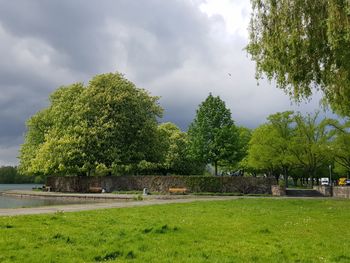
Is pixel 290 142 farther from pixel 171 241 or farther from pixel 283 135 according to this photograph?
pixel 171 241

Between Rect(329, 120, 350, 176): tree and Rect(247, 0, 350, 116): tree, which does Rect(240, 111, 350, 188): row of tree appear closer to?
Rect(329, 120, 350, 176): tree

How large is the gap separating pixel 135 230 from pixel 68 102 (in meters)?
47.1

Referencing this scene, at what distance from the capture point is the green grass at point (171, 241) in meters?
9.02

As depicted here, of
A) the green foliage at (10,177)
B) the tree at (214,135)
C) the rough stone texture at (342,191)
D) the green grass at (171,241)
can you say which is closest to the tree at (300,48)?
the green grass at (171,241)

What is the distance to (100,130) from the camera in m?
51.9

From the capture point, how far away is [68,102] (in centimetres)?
5712

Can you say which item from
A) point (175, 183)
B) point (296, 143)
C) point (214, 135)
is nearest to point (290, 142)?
point (296, 143)

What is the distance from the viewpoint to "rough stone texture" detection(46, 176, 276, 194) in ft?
146

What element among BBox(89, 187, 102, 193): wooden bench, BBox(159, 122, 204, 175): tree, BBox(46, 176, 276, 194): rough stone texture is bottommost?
BBox(89, 187, 102, 193): wooden bench

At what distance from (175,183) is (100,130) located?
12.3 meters

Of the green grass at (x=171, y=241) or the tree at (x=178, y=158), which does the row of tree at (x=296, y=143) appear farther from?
the green grass at (x=171, y=241)

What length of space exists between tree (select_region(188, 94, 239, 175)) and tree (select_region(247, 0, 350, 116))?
106 feet

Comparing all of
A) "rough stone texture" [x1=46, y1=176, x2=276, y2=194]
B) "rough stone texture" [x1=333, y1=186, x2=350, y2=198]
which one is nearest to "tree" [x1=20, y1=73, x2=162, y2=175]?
"rough stone texture" [x1=46, y1=176, x2=276, y2=194]

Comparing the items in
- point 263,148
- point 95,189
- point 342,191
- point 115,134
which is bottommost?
point 95,189
